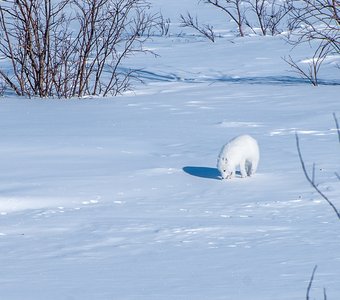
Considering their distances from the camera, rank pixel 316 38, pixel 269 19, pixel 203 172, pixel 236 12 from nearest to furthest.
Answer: pixel 203 172
pixel 316 38
pixel 269 19
pixel 236 12

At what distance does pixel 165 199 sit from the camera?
6512 mm

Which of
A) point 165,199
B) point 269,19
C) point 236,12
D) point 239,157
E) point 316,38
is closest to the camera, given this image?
point 165,199

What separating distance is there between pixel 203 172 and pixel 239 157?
1.75 ft

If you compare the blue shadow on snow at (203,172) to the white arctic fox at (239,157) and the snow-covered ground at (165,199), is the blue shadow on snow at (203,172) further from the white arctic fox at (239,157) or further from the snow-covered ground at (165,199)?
the white arctic fox at (239,157)

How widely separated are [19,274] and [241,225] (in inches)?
61.3

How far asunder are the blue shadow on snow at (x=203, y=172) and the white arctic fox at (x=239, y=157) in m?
0.21

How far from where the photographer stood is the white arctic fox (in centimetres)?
701

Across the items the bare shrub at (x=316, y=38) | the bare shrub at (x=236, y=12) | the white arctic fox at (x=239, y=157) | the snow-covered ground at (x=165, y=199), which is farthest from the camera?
the bare shrub at (x=236, y=12)

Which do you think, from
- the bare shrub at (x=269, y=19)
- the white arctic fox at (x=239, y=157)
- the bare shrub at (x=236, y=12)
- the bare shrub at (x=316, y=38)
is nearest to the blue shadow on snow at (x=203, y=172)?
the white arctic fox at (x=239, y=157)

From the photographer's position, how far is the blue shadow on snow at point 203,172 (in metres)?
7.32

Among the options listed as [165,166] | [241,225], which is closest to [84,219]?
[241,225]

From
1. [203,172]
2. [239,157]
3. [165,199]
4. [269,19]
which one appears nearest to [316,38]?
[203,172]

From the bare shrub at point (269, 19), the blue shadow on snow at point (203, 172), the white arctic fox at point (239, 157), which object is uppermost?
the bare shrub at point (269, 19)

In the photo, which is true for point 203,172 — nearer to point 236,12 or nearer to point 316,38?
point 316,38
